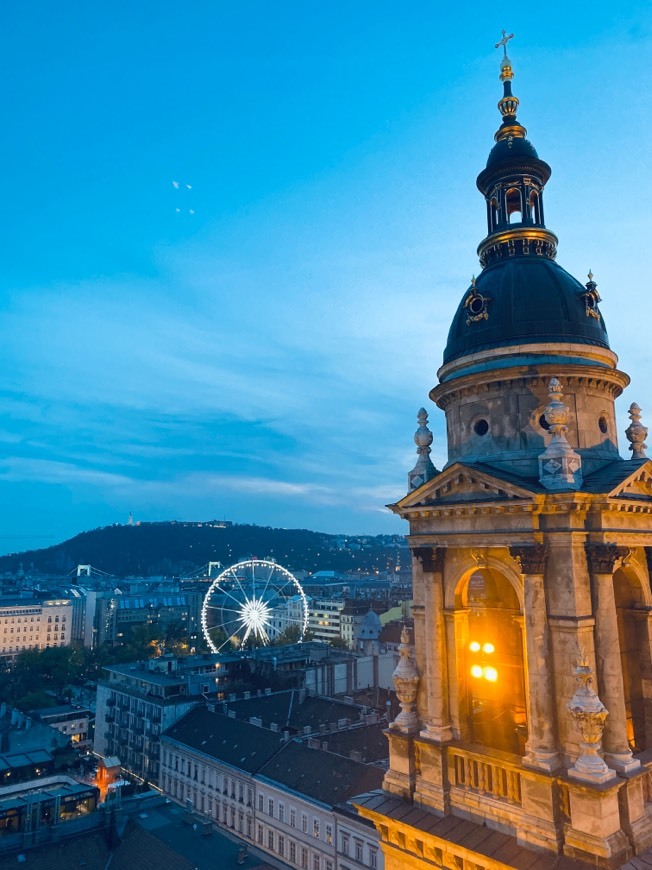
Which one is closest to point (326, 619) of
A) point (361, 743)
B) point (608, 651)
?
point (361, 743)

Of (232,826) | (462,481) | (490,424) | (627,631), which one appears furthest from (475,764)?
(232,826)

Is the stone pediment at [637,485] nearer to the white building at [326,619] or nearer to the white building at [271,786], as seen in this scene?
the white building at [271,786]

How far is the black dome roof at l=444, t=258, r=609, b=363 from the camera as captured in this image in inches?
707

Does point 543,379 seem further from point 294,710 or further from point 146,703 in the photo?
point 146,703

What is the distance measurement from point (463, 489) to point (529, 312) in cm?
545

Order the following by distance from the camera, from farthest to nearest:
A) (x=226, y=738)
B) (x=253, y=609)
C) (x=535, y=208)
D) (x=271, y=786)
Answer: (x=253, y=609) → (x=226, y=738) → (x=271, y=786) → (x=535, y=208)

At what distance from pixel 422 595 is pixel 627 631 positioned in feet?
18.5

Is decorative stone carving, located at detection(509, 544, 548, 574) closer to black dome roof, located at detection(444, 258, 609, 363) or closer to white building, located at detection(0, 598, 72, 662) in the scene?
black dome roof, located at detection(444, 258, 609, 363)

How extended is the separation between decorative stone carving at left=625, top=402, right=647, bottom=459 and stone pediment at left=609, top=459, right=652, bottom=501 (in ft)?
7.60

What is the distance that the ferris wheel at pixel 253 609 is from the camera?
114562 mm

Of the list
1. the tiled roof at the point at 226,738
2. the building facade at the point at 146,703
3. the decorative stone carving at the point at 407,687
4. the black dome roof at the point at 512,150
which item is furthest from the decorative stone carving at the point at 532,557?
the building facade at the point at 146,703

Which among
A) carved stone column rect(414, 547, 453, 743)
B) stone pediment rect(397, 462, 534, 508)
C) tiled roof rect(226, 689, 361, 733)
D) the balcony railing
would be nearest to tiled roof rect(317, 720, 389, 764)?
tiled roof rect(226, 689, 361, 733)

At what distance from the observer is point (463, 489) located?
1748 centimetres

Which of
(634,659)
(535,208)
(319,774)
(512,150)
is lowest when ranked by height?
(319,774)
